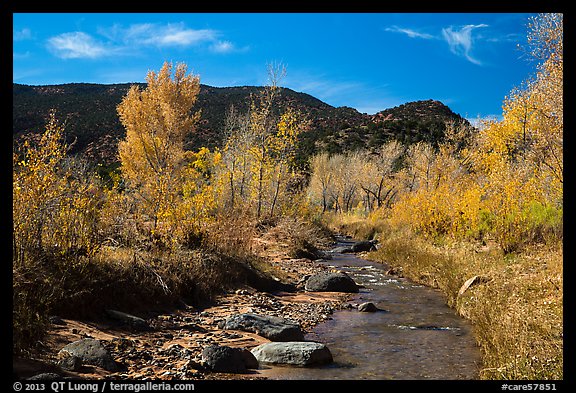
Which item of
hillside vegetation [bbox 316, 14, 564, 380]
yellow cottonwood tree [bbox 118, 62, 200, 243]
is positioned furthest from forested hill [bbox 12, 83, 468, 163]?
hillside vegetation [bbox 316, 14, 564, 380]

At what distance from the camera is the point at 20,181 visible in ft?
20.7

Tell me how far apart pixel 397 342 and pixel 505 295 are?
2.43 m

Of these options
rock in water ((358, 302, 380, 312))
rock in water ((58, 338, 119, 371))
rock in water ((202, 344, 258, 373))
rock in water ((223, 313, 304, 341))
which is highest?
rock in water ((58, 338, 119, 371))

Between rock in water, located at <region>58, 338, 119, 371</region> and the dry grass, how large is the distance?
4.56 meters

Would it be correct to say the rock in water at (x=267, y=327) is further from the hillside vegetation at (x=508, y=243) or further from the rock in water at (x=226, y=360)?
the hillside vegetation at (x=508, y=243)

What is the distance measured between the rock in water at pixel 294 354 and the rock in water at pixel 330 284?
5.36 meters

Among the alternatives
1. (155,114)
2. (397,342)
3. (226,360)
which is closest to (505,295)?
(397,342)

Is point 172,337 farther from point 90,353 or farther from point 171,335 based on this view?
point 90,353

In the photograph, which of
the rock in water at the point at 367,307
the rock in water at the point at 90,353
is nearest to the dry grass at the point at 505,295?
the rock in water at the point at 367,307

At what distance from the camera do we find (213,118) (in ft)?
180

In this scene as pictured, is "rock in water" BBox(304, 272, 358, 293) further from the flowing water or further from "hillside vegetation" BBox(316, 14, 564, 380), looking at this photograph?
"hillside vegetation" BBox(316, 14, 564, 380)

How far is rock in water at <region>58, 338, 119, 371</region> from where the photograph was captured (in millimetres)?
5133
